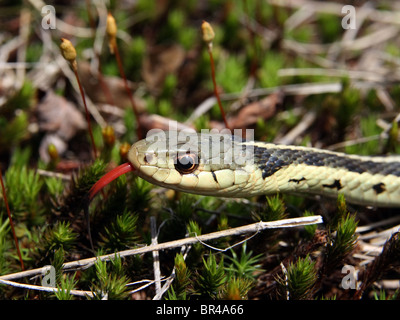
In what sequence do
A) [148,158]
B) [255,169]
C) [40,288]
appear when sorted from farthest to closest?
[255,169]
[148,158]
[40,288]

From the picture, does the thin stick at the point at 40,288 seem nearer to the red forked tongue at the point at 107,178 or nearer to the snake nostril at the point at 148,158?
the red forked tongue at the point at 107,178

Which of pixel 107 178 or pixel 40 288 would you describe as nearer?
pixel 40 288

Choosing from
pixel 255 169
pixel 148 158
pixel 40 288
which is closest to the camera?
pixel 40 288

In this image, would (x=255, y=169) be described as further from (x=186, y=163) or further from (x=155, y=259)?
(x=155, y=259)

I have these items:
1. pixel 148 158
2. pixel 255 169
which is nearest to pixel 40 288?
pixel 148 158

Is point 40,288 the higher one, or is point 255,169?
point 255,169

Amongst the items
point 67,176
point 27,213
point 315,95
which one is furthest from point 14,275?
point 315,95
